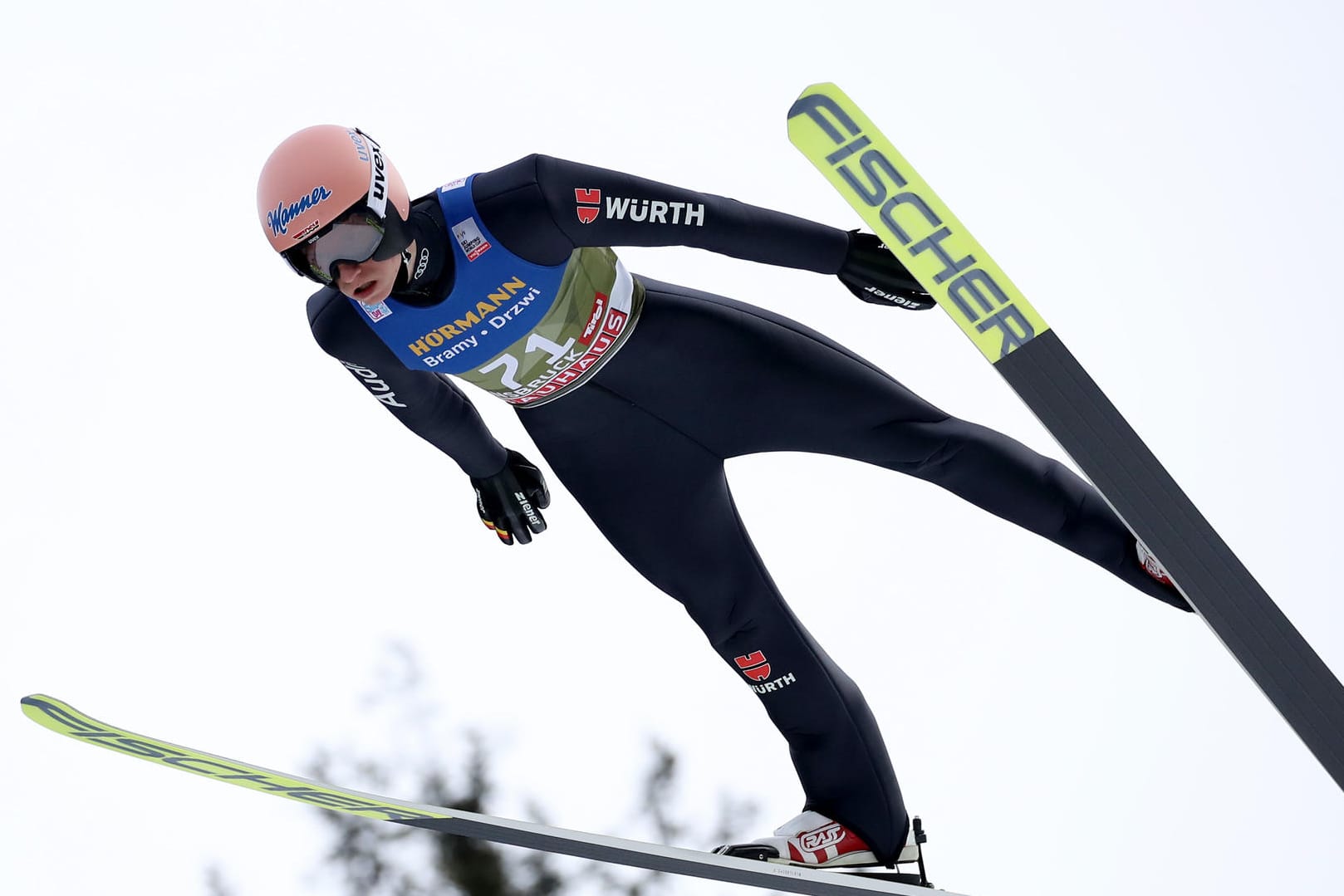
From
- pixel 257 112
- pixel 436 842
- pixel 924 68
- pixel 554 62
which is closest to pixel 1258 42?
pixel 924 68

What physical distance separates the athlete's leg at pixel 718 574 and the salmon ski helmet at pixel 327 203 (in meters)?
0.58

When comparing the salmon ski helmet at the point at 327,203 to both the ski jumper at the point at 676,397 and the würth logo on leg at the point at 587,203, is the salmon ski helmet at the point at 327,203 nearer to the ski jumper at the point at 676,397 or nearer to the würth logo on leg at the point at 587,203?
the ski jumper at the point at 676,397

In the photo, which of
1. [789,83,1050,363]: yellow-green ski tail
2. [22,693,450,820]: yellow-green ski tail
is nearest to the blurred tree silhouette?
[22,693,450,820]: yellow-green ski tail

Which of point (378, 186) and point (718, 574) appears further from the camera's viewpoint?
point (718, 574)

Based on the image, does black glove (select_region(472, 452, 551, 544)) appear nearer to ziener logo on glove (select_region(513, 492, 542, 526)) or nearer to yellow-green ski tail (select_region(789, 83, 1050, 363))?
ziener logo on glove (select_region(513, 492, 542, 526))

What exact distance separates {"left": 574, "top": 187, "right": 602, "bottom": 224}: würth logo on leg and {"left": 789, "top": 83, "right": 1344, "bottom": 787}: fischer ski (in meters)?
0.58

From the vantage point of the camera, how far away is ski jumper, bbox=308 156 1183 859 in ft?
9.01

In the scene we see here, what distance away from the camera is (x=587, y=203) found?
270 cm

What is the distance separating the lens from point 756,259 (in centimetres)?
281

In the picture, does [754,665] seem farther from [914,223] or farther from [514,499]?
[914,223]

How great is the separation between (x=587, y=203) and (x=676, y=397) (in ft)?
1.64

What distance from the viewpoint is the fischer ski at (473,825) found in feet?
9.67

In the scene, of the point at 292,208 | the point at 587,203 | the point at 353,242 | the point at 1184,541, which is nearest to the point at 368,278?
the point at 353,242

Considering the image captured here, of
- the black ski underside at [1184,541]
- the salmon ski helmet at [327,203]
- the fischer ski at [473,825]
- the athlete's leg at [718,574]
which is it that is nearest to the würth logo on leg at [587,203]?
the salmon ski helmet at [327,203]
